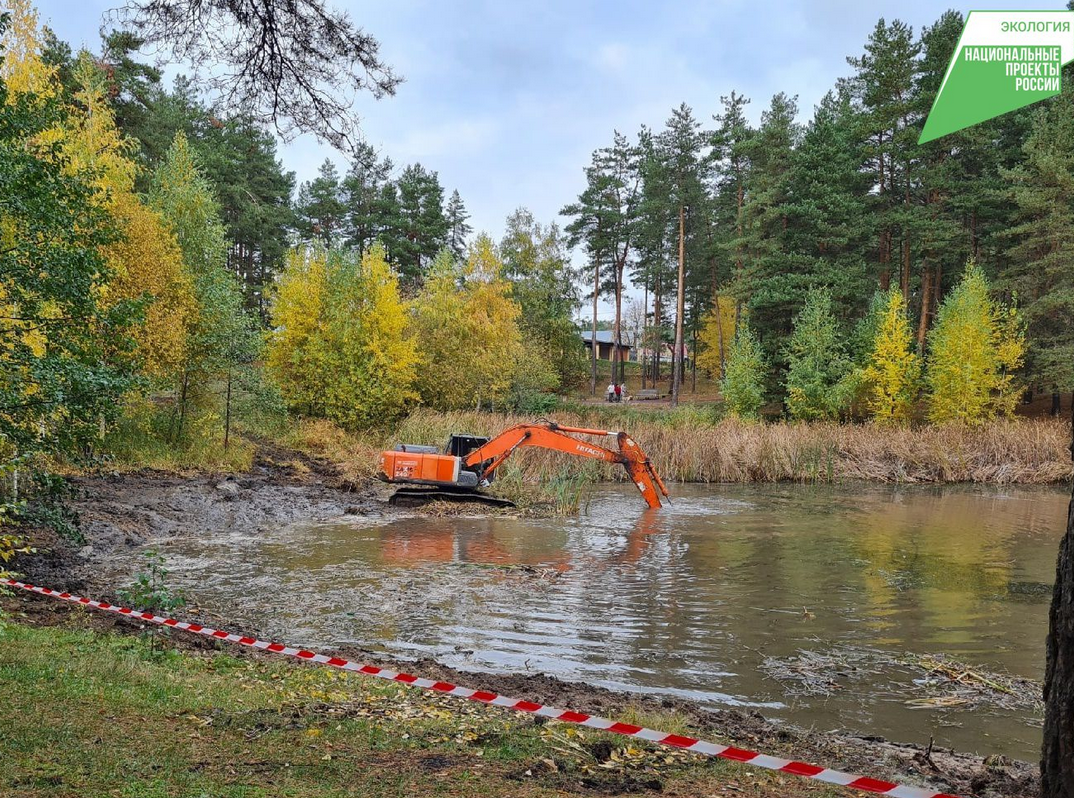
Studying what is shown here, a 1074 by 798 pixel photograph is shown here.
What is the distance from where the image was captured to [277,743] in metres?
4.23

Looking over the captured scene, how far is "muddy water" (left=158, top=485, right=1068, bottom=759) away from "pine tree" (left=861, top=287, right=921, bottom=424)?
18972mm

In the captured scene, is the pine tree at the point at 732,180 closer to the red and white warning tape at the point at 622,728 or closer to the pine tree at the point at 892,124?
the pine tree at the point at 892,124

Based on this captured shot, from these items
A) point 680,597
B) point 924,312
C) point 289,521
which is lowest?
point 680,597

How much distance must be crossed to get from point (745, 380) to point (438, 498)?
25.5 m

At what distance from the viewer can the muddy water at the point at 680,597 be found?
6898 mm

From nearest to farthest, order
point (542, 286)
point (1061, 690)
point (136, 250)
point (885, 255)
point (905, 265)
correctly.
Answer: point (1061, 690) < point (136, 250) < point (905, 265) < point (885, 255) < point (542, 286)

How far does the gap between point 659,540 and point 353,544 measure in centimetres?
550

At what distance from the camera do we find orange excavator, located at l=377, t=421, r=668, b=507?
1631 centimetres

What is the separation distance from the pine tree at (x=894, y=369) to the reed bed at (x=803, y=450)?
731cm

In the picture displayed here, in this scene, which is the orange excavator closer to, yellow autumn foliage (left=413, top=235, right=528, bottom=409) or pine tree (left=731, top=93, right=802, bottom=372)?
yellow autumn foliage (left=413, top=235, right=528, bottom=409)

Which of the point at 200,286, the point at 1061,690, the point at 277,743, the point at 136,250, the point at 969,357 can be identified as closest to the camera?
the point at 1061,690

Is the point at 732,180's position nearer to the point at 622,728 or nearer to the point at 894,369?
the point at 894,369

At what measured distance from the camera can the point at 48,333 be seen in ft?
22.2

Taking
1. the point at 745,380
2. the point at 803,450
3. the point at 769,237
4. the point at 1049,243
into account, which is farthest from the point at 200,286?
the point at 1049,243
